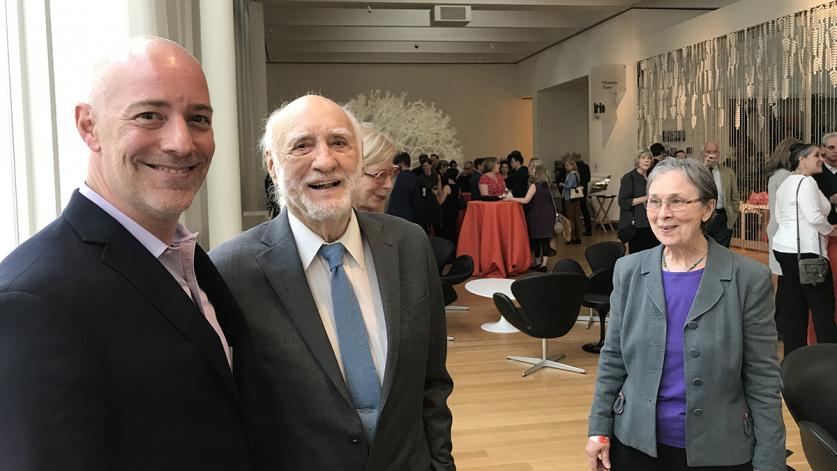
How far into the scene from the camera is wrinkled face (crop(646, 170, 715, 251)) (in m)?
2.46

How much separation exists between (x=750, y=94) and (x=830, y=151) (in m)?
7.77

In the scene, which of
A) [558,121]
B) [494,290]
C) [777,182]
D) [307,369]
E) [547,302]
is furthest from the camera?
[558,121]

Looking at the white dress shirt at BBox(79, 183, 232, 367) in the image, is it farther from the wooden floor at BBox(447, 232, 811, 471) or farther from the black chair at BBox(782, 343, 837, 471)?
the wooden floor at BBox(447, 232, 811, 471)

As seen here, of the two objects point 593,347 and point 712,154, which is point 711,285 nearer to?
point 593,347

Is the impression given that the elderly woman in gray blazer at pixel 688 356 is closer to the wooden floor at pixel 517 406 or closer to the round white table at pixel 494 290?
the wooden floor at pixel 517 406

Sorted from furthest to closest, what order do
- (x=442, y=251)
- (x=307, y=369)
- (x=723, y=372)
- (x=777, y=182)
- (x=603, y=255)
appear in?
(x=442, y=251), (x=603, y=255), (x=777, y=182), (x=723, y=372), (x=307, y=369)

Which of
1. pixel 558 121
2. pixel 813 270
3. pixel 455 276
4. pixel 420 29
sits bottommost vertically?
pixel 455 276

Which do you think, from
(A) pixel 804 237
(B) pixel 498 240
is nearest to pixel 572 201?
(B) pixel 498 240

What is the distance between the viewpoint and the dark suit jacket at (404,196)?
8.25 m

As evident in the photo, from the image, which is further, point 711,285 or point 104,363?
point 711,285

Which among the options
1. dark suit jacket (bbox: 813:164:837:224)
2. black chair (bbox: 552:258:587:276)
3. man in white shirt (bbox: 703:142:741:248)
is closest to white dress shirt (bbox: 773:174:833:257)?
dark suit jacket (bbox: 813:164:837:224)

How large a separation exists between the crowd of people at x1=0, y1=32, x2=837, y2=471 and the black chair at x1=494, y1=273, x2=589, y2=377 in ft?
8.59

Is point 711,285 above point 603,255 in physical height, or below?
above

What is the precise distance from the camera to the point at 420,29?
19.1 meters
